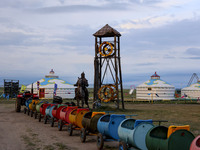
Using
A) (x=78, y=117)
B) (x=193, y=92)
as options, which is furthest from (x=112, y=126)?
(x=193, y=92)

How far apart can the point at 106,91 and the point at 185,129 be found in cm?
2150

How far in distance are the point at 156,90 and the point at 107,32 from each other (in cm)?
2888

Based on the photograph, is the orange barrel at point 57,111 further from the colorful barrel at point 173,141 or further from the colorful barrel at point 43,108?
the colorful barrel at point 173,141

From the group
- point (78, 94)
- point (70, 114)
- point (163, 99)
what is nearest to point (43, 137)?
point (70, 114)

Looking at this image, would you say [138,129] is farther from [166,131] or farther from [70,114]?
[70,114]

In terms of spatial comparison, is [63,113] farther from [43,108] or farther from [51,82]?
[51,82]

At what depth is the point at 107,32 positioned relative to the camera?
29.0 m

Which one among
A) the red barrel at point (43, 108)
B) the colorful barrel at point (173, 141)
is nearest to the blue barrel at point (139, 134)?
the colorful barrel at point (173, 141)

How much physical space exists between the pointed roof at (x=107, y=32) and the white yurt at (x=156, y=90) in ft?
90.6

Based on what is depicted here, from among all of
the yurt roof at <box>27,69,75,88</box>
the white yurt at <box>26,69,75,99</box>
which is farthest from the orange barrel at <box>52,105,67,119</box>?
the yurt roof at <box>27,69,75,88</box>

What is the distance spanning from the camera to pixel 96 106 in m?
28.8

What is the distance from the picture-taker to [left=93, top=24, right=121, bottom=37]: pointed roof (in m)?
28.8

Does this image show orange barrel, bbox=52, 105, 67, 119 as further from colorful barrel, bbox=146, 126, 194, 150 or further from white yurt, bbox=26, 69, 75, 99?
white yurt, bbox=26, 69, 75, 99

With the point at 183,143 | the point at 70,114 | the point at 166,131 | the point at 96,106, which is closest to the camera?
the point at 183,143
